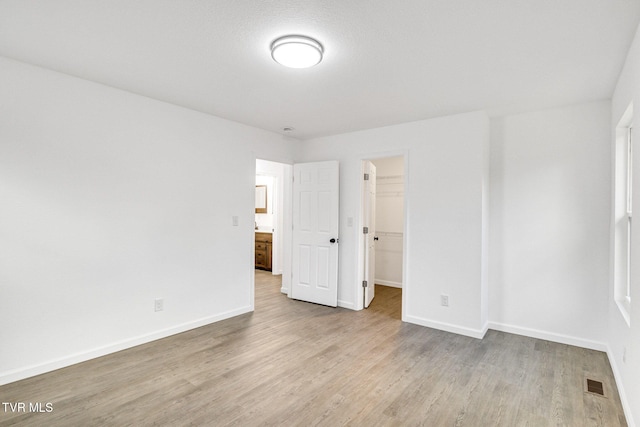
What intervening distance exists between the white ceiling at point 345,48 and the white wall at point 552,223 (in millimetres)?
348

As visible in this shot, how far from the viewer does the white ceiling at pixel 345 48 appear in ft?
6.03

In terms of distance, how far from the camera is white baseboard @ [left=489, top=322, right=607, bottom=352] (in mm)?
3287

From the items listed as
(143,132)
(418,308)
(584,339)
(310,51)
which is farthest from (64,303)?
(584,339)

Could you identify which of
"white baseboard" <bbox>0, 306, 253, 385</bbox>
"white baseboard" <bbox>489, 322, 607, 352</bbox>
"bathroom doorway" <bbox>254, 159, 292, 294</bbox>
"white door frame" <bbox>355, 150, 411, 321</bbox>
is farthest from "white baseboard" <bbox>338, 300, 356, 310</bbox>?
"white baseboard" <bbox>489, 322, 607, 352</bbox>

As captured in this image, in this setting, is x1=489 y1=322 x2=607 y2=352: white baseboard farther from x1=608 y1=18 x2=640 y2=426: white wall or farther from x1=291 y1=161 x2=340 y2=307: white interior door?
x1=291 y1=161 x2=340 y2=307: white interior door

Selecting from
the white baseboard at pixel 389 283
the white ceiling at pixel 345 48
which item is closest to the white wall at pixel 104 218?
the white ceiling at pixel 345 48

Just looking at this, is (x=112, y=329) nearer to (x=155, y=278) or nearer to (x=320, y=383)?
(x=155, y=278)

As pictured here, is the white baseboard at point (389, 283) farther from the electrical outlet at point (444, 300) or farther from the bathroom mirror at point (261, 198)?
the bathroom mirror at point (261, 198)

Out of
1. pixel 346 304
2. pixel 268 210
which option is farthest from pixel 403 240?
pixel 268 210

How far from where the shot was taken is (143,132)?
3.29 metres

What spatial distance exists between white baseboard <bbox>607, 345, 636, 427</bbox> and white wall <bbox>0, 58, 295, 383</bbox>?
146 inches

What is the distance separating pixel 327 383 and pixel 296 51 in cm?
248

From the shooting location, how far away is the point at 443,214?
382cm

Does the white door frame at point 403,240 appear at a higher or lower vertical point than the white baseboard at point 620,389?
higher
